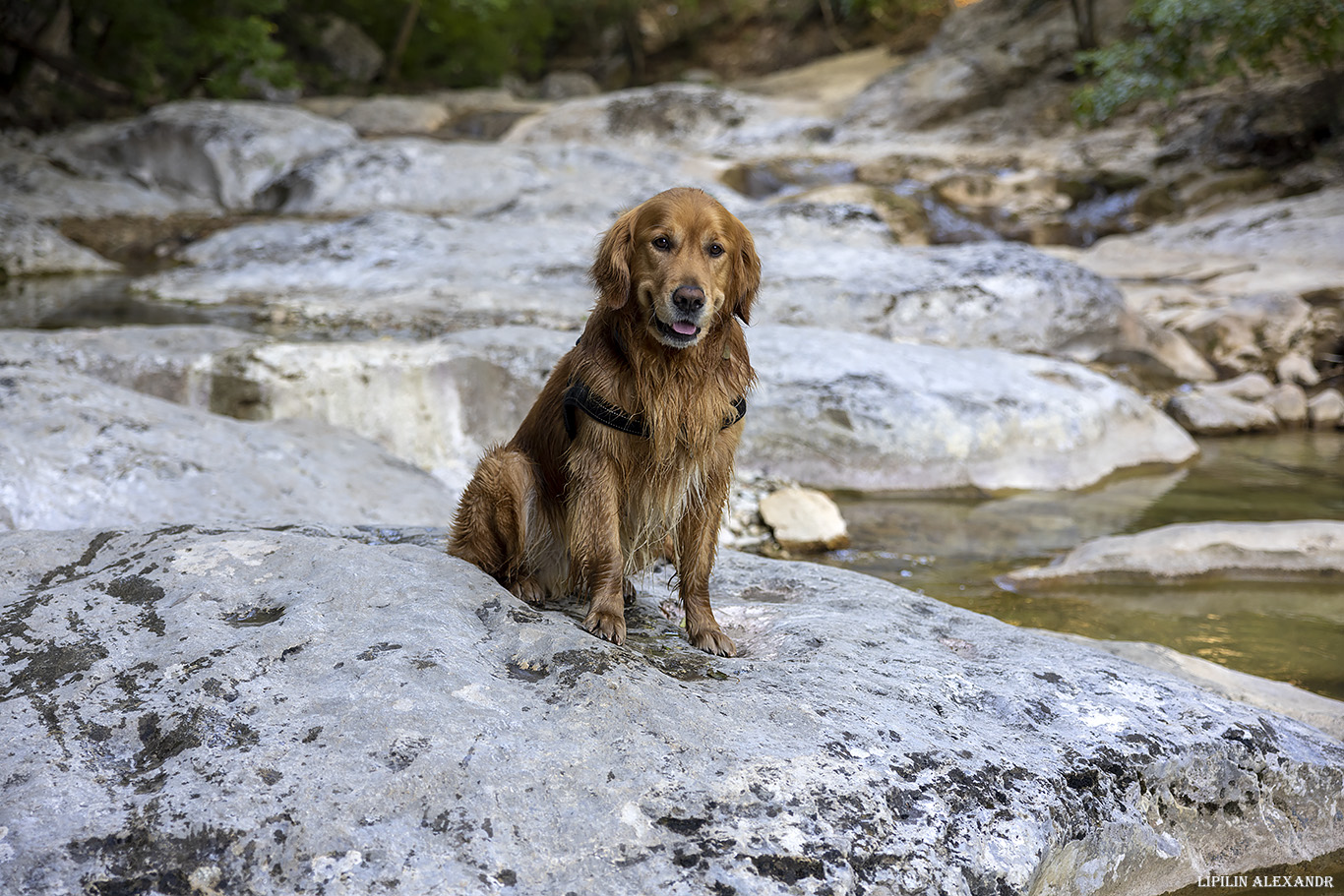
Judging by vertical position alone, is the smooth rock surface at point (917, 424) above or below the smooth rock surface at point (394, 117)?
below

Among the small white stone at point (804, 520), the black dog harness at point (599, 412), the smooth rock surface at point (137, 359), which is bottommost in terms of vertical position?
the small white stone at point (804, 520)

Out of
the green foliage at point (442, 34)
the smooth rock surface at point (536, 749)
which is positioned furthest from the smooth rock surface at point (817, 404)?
the green foliage at point (442, 34)

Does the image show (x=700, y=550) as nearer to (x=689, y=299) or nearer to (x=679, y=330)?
(x=679, y=330)

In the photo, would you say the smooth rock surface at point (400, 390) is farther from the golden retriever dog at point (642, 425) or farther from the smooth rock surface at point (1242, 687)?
the smooth rock surface at point (1242, 687)

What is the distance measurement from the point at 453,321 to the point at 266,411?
2467 mm

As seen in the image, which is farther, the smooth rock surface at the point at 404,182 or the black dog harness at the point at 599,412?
the smooth rock surface at the point at 404,182

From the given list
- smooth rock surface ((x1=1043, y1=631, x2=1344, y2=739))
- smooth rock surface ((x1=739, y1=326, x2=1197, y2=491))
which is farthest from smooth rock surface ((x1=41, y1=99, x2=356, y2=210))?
smooth rock surface ((x1=1043, y1=631, x2=1344, y2=739))

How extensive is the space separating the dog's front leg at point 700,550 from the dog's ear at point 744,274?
1.66 ft

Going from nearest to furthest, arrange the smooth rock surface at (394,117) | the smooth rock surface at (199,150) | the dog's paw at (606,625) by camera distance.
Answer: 1. the dog's paw at (606,625)
2. the smooth rock surface at (199,150)
3. the smooth rock surface at (394,117)

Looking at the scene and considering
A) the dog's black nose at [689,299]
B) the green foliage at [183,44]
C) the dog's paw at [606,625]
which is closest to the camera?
the dog's black nose at [689,299]

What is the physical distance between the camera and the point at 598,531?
2.98m

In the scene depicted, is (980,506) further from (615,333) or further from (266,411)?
(266,411)


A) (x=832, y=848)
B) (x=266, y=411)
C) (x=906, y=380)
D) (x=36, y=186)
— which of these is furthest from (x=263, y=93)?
(x=832, y=848)

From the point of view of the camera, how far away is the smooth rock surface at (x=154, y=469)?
4.34 m
